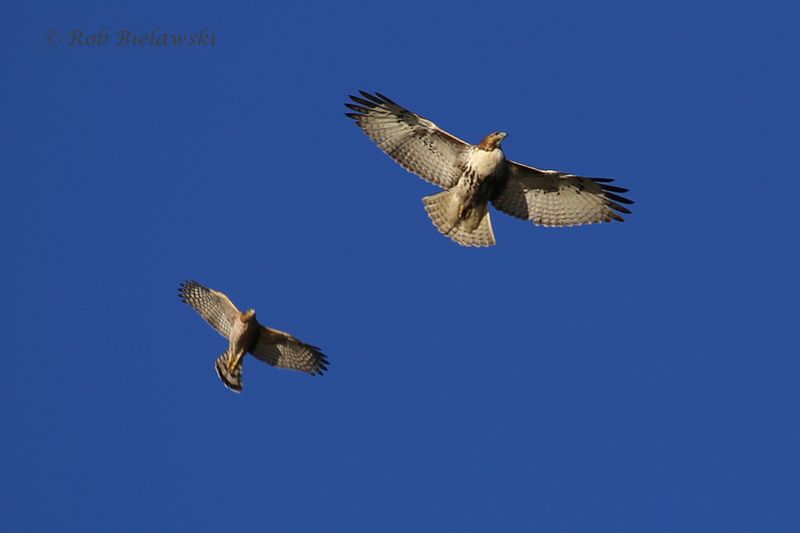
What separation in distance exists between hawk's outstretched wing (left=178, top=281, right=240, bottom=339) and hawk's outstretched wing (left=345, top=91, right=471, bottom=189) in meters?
3.25

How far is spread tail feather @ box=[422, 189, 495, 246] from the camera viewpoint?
19.0 m

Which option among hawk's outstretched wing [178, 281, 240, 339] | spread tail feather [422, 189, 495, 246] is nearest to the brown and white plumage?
hawk's outstretched wing [178, 281, 240, 339]

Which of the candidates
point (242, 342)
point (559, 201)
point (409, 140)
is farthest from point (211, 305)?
point (559, 201)

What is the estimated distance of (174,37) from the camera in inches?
904

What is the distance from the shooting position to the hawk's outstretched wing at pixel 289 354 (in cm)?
1962

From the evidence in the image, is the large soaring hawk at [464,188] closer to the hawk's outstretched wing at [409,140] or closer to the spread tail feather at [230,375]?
the hawk's outstretched wing at [409,140]

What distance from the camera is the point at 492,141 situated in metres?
18.3

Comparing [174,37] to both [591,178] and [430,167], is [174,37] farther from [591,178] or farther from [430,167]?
[591,178]

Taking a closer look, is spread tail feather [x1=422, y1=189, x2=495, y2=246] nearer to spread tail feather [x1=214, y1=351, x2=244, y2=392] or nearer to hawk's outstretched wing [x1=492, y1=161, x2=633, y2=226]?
hawk's outstretched wing [x1=492, y1=161, x2=633, y2=226]

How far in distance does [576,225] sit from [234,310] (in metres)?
4.97

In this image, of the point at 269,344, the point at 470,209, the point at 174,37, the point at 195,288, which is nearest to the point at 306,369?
the point at 269,344

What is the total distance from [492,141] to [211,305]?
4.95 meters

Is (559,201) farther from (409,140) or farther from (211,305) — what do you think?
(211,305)

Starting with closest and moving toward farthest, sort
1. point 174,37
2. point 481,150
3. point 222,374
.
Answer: point 481,150 → point 222,374 → point 174,37
